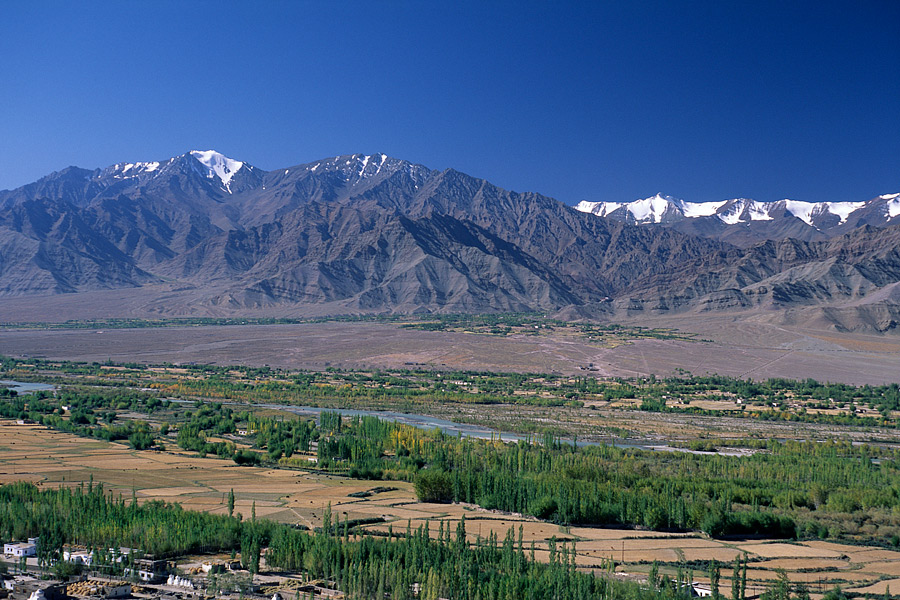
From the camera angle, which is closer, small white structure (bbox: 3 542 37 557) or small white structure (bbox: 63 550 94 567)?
small white structure (bbox: 63 550 94 567)

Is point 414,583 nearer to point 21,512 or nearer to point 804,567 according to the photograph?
point 804,567

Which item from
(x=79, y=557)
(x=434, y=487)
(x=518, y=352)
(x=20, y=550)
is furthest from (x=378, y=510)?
(x=518, y=352)

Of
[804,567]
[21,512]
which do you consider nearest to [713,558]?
[804,567]

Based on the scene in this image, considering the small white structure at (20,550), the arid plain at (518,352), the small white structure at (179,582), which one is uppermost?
the arid plain at (518,352)

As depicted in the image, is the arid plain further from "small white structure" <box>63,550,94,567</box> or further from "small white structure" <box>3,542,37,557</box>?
"small white structure" <box>63,550,94,567</box>

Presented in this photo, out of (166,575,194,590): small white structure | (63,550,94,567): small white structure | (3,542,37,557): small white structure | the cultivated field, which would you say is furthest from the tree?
(3,542,37,557): small white structure

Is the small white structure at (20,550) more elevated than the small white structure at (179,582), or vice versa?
the small white structure at (20,550)

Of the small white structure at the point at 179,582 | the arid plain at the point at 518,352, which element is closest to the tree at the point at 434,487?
the small white structure at the point at 179,582

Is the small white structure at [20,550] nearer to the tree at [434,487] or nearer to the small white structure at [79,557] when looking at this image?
the small white structure at [79,557]

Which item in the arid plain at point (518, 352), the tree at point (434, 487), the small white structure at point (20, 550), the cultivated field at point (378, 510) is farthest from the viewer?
the arid plain at point (518, 352)
